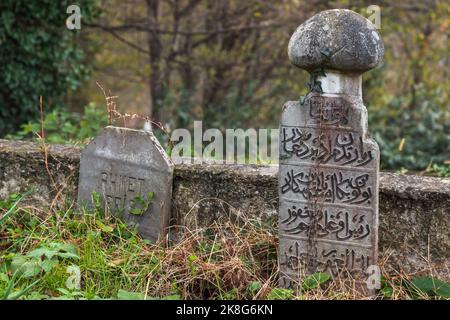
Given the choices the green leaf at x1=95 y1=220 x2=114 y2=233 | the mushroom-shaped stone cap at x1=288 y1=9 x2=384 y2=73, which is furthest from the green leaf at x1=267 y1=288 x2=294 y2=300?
the mushroom-shaped stone cap at x1=288 y1=9 x2=384 y2=73

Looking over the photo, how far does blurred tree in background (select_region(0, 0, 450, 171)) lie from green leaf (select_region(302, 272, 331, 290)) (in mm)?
5231

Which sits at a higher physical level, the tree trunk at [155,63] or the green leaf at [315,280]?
the tree trunk at [155,63]

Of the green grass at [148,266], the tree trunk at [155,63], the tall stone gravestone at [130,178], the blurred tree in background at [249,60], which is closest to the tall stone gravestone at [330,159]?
the green grass at [148,266]

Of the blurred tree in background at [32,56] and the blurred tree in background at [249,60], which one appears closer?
the blurred tree in background at [32,56]

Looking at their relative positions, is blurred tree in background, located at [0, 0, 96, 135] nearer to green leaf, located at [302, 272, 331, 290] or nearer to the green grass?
the green grass

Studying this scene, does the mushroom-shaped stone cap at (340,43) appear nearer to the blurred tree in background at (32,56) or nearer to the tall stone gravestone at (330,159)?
the tall stone gravestone at (330,159)

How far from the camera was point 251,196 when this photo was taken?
4.07 meters

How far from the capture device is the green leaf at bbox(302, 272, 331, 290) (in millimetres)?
3605

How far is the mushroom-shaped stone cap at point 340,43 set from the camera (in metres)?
3.48

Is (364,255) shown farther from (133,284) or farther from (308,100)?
(133,284)

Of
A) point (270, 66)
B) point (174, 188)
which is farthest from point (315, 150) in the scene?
point (270, 66)

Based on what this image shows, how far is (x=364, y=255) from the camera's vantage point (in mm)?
3572

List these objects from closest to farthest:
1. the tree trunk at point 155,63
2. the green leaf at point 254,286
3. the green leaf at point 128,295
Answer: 1. the green leaf at point 128,295
2. the green leaf at point 254,286
3. the tree trunk at point 155,63

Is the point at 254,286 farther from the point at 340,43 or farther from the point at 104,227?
the point at 340,43
